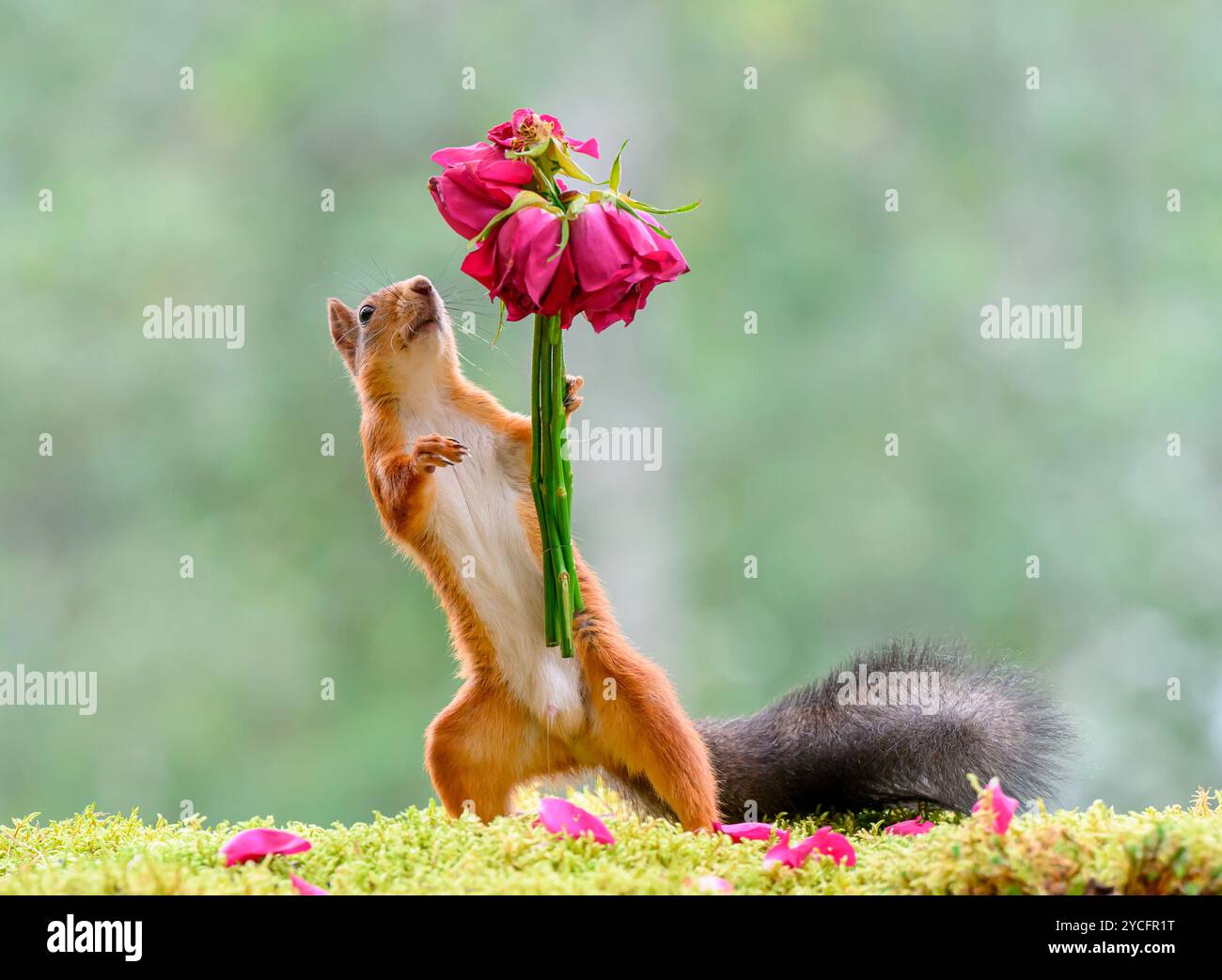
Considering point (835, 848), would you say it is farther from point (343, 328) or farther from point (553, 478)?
point (343, 328)

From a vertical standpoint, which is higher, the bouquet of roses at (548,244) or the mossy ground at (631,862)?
the bouquet of roses at (548,244)

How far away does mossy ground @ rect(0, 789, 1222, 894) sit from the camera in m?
0.79

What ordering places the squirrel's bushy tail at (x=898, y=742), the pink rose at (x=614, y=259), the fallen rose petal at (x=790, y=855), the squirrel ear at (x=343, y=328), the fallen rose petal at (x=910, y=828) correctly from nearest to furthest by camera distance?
the fallen rose petal at (x=790, y=855) < the pink rose at (x=614, y=259) < the fallen rose petal at (x=910, y=828) < the squirrel's bushy tail at (x=898, y=742) < the squirrel ear at (x=343, y=328)

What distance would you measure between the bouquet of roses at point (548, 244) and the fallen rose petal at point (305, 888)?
402 mm

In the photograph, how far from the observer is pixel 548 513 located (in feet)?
3.74

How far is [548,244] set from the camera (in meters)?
1.03

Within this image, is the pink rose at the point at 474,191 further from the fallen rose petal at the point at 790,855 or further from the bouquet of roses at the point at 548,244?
the fallen rose petal at the point at 790,855

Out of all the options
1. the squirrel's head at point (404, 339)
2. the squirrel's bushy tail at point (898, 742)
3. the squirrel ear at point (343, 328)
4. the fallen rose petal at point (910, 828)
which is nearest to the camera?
the fallen rose petal at point (910, 828)

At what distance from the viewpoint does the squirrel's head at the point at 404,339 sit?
1395 millimetres

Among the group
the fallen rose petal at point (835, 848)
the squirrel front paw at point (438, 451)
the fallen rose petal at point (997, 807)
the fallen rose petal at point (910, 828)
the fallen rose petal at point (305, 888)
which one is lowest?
the fallen rose petal at point (910, 828)

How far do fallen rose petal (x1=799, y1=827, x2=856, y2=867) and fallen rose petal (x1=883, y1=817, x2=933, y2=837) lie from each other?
0.67ft

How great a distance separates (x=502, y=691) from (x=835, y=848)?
1.42ft

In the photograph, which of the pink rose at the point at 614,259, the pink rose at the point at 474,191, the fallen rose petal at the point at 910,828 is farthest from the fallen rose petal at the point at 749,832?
the pink rose at the point at 474,191

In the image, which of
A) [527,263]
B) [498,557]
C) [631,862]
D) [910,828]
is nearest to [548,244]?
[527,263]
